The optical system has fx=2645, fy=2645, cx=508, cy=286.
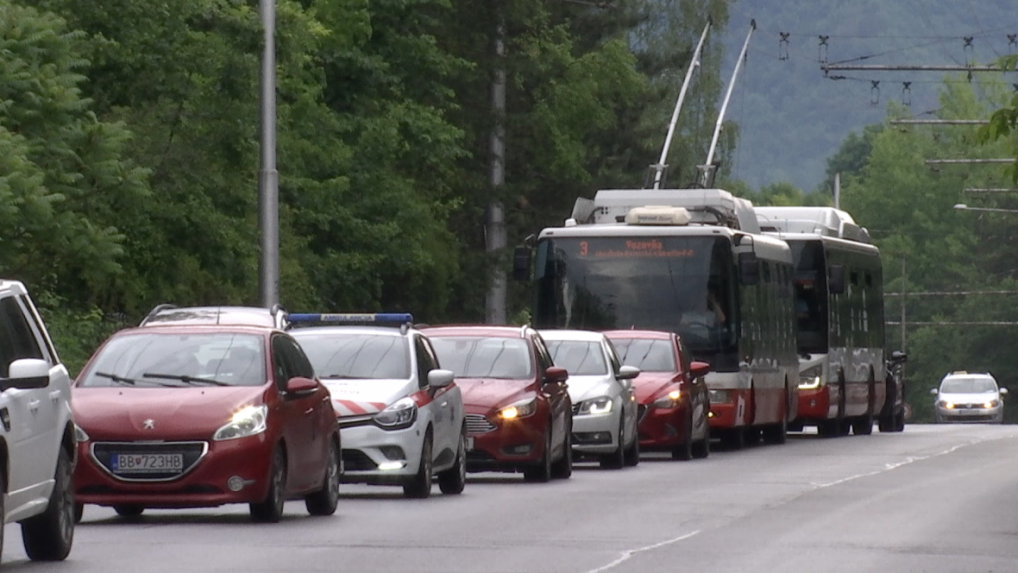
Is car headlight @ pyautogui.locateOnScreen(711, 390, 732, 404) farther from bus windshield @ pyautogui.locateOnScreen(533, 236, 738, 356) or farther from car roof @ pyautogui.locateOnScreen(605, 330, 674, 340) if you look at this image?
car roof @ pyautogui.locateOnScreen(605, 330, 674, 340)

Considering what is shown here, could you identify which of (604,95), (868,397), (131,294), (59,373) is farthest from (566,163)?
(59,373)

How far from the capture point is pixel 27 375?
13531 mm

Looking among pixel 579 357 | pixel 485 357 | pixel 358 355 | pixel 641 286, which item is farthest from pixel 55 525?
pixel 641 286

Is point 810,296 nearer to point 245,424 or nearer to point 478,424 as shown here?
point 478,424

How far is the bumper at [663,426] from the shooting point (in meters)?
30.9

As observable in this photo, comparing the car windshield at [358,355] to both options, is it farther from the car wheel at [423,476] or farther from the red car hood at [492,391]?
the red car hood at [492,391]

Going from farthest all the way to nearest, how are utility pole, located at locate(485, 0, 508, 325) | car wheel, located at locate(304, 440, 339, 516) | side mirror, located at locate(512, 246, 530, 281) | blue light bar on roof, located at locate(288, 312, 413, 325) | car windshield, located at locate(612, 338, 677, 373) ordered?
1. utility pole, located at locate(485, 0, 508, 325)
2. side mirror, located at locate(512, 246, 530, 281)
3. car windshield, located at locate(612, 338, 677, 373)
4. blue light bar on roof, located at locate(288, 312, 413, 325)
5. car wheel, located at locate(304, 440, 339, 516)

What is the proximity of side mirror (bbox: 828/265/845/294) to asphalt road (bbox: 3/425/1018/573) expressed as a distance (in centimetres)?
1346

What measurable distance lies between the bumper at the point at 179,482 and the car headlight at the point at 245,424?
5cm

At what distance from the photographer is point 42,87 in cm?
2962

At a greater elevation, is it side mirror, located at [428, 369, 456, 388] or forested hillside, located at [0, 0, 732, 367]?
forested hillside, located at [0, 0, 732, 367]

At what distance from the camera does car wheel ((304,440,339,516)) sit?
1933cm

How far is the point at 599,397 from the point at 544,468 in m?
3.34

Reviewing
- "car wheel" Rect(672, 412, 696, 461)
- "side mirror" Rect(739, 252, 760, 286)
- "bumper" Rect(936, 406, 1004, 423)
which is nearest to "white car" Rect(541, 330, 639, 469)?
"car wheel" Rect(672, 412, 696, 461)
